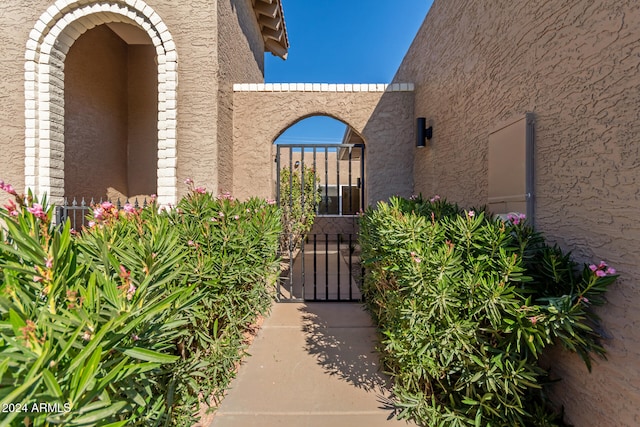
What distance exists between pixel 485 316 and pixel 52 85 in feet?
24.7

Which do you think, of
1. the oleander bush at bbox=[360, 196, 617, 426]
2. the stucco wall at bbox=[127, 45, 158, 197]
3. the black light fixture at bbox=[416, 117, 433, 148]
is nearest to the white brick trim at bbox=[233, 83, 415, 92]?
the black light fixture at bbox=[416, 117, 433, 148]

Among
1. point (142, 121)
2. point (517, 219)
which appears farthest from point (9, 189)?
point (142, 121)

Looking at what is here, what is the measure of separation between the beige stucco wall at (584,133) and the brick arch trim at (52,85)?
496cm

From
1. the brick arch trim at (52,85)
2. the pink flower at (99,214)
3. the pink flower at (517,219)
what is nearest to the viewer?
the pink flower at (99,214)

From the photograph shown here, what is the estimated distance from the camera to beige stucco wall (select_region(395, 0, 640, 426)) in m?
1.69

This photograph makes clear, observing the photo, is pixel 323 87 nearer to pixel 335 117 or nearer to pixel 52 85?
pixel 335 117

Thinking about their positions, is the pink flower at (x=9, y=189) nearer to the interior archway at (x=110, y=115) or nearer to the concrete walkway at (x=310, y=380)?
the concrete walkway at (x=310, y=380)

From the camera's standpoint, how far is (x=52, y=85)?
533 centimetres

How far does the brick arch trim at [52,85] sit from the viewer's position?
5.17m

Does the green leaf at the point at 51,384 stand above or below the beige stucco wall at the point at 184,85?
below

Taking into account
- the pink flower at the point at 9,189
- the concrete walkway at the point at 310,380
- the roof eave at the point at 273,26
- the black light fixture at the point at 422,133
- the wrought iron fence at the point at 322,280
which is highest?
the roof eave at the point at 273,26

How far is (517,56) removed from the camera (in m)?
2.82

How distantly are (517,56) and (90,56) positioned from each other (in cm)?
853

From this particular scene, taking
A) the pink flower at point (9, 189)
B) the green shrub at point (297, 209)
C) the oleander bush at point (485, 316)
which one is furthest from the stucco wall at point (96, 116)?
the oleander bush at point (485, 316)
